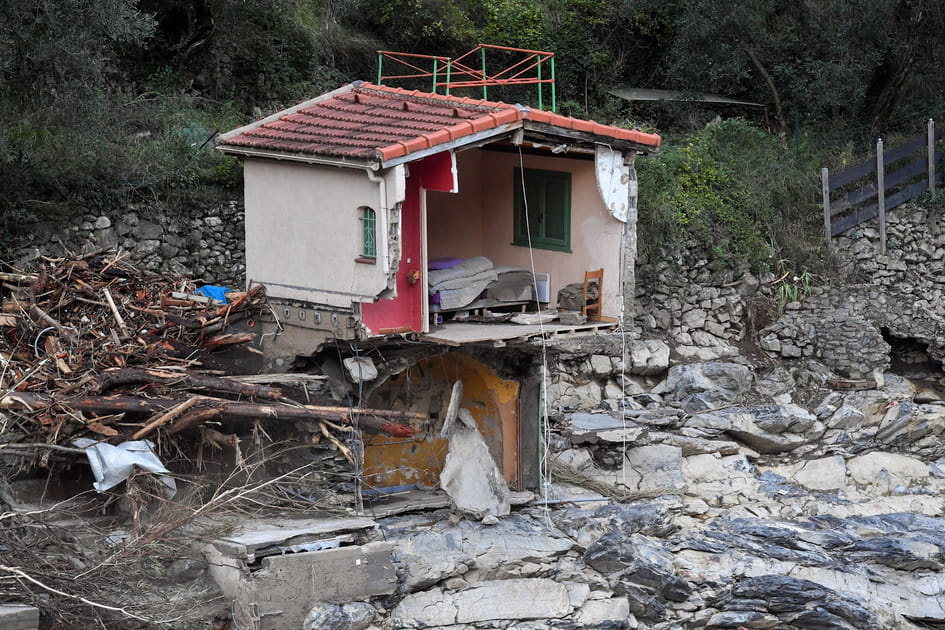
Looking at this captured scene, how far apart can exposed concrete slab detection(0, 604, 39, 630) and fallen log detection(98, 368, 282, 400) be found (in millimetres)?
3139

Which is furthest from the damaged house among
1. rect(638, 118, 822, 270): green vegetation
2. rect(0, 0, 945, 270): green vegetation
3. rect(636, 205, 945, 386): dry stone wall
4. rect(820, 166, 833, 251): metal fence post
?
rect(820, 166, 833, 251): metal fence post

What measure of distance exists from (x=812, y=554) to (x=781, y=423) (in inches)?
162

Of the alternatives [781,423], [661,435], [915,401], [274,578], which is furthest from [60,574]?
[915,401]

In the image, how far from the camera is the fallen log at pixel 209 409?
14.2m

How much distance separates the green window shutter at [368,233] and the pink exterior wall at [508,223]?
2.74 m

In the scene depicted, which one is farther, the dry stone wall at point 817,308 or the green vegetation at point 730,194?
the green vegetation at point 730,194

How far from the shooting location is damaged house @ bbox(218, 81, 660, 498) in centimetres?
1534

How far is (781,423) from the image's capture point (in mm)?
20844

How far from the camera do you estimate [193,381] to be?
15281mm

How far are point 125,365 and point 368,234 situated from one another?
3.27 meters

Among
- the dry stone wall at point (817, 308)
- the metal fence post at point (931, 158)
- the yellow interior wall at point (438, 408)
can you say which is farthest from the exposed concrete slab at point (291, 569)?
the metal fence post at point (931, 158)

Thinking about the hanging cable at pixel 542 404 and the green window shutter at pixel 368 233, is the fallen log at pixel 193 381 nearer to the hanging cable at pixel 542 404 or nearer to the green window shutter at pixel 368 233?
the green window shutter at pixel 368 233

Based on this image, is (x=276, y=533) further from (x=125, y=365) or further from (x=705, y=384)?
(x=705, y=384)

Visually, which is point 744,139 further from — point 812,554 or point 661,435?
point 812,554
